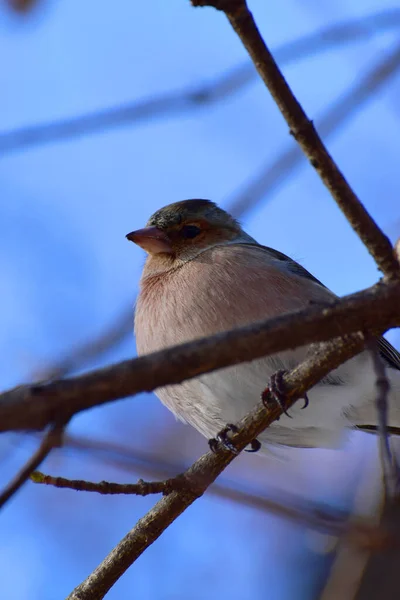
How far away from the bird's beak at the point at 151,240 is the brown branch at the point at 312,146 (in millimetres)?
3030

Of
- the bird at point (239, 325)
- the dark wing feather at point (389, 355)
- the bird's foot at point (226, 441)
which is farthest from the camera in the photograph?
the dark wing feather at point (389, 355)

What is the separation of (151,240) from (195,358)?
147 inches

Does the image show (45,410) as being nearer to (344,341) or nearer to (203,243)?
(344,341)

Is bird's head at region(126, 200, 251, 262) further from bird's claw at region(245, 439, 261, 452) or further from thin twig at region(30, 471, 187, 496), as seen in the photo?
thin twig at region(30, 471, 187, 496)

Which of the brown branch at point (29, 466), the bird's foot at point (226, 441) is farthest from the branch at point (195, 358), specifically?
the bird's foot at point (226, 441)

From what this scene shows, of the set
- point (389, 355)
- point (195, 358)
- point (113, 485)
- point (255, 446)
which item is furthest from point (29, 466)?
point (255, 446)

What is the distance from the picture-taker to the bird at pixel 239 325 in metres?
4.41

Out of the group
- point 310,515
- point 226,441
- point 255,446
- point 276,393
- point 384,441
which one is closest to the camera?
point 384,441

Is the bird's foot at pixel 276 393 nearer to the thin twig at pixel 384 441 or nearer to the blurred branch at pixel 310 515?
the blurred branch at pixel 310 515

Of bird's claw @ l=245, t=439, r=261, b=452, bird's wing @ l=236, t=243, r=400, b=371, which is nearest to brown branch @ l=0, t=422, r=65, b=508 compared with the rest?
bird's wing @ l=236, t=243, r=400, b=371

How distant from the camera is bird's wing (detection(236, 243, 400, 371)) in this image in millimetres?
4641

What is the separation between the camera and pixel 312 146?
242 cm

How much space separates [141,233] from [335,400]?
189 centimetres

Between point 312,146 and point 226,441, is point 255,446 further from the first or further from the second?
point 312,146
